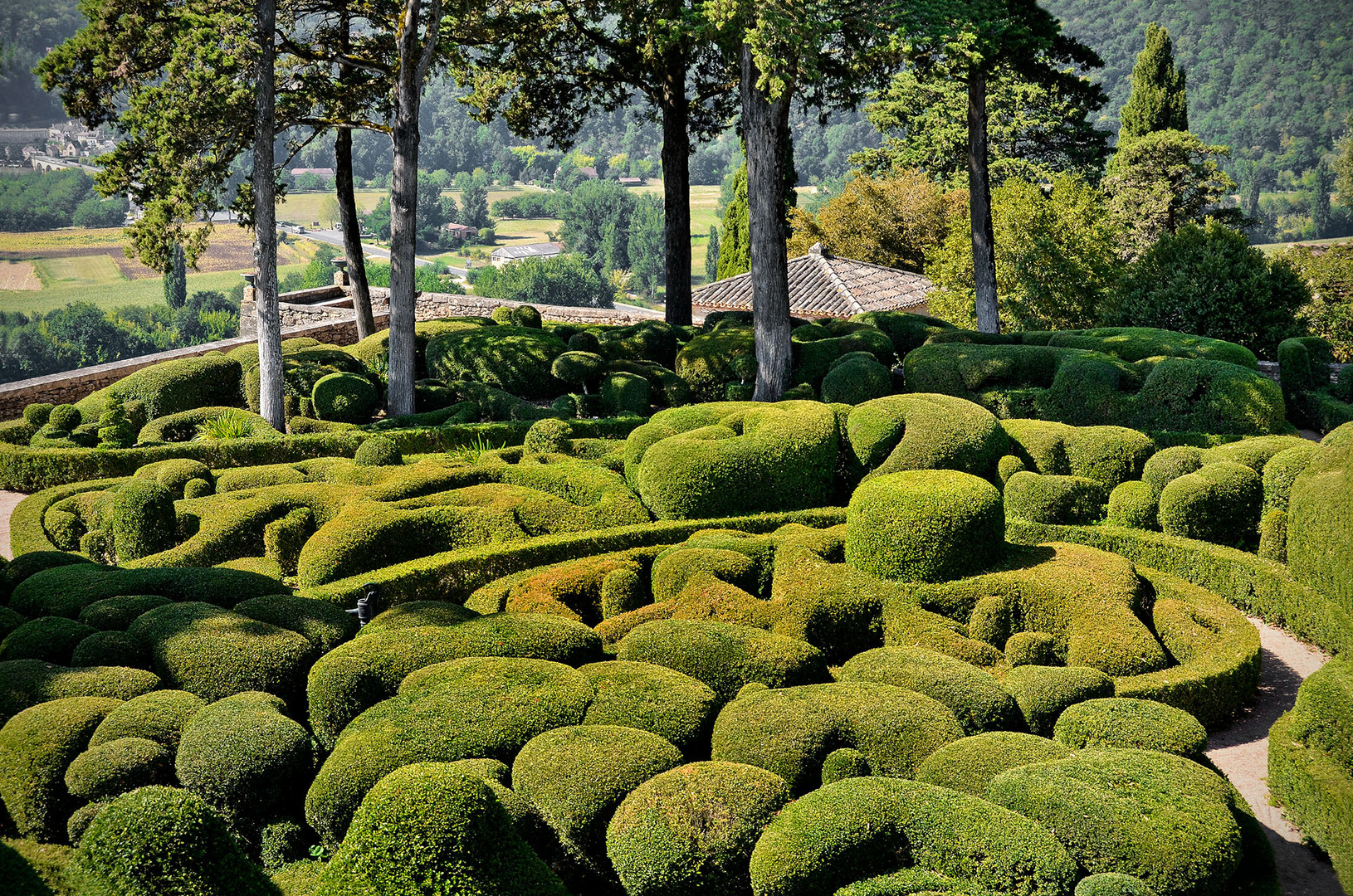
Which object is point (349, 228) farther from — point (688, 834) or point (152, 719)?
point (688, 834)

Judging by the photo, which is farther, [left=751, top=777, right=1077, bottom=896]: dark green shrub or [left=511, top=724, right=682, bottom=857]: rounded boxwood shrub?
[left=511, top=724, right=682, bottom=857]: rounded boxwood shrub

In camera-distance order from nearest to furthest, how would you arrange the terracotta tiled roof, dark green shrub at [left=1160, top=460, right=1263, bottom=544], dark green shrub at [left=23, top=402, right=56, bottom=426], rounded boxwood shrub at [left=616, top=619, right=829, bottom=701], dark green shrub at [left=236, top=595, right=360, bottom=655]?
rounded boxwood shrub at [left=616, top=619, right=829, bottom=701] → dark green shrub at [left=236, top=595, right=360, bottom=655] → dark green shrub at [left=1160, top=460, right=1263, bottom=544] → dark green shrub at [left=23, top=402, right=56, bottom=426] → the terracotta tiled roof

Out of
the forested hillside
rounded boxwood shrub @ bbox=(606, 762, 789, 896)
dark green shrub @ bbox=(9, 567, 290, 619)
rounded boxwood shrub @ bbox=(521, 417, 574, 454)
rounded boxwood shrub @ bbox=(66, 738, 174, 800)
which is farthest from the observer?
the forested hillside

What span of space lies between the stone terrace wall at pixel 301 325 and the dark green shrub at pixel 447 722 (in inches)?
471

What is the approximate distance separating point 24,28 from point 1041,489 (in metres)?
73.2

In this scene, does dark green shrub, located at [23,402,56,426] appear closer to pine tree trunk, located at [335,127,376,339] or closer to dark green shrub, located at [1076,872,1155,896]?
pine tree trunk, located at [335,127,376,339]

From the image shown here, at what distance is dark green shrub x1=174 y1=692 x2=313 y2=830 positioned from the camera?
6242 mm

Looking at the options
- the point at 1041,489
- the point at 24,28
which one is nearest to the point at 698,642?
the point at 1041,489

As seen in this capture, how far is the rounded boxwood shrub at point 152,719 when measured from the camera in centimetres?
650

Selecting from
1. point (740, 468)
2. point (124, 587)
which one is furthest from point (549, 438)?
point (124, 587)

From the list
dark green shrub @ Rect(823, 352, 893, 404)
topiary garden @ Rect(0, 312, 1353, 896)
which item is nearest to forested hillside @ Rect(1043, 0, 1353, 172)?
dark green shrub @ Rect(823, 352, 893, 404)

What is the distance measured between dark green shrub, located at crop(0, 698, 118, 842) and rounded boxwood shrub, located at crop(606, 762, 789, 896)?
11.5 feet

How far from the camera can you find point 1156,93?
3738 centimetres

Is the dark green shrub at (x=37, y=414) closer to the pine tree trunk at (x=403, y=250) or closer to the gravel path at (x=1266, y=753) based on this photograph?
the pine tree trunk at (x=403, y=250)
